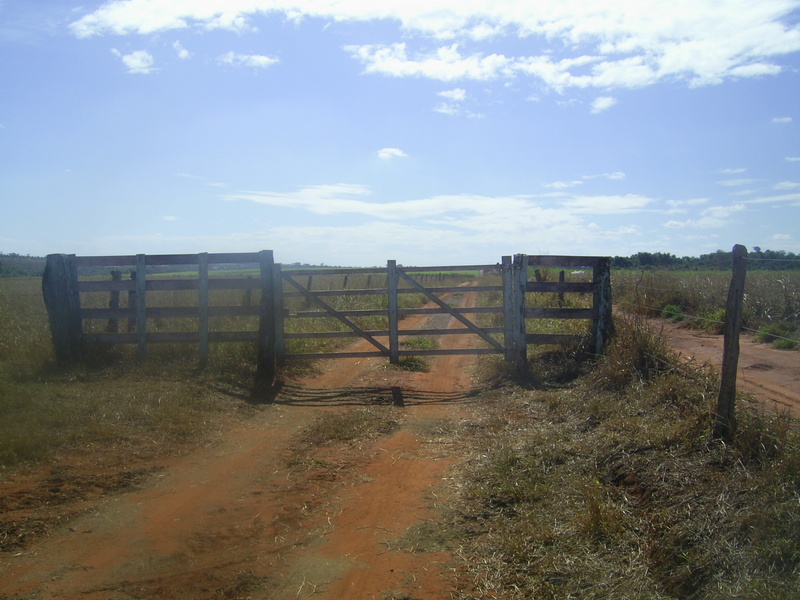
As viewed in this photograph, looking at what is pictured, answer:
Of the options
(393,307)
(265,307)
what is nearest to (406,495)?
(393,307)

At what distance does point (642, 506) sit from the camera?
4.90 metres

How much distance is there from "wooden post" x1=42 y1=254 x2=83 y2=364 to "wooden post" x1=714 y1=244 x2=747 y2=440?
10528mm

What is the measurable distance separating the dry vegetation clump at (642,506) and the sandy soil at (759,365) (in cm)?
121

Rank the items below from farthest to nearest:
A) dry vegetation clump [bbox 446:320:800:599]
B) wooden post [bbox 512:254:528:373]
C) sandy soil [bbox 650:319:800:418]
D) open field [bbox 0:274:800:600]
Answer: wooden post [bbox 512:254:528:373]
sandy soil [bbox 650:319:800:418]
open field [bbox 0:274:800:600]
dry vegetation clump [bbox 446:320:800:599]

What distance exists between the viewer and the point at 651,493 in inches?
197

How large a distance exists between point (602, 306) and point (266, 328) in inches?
244

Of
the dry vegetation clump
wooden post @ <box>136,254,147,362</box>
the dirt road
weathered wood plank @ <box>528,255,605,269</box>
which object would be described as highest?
weathered wood plank @ <box>528,255,605,269</box>

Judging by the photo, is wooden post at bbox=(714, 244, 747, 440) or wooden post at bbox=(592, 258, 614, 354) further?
wooden post at bbox=(592, 258, 614, 354)

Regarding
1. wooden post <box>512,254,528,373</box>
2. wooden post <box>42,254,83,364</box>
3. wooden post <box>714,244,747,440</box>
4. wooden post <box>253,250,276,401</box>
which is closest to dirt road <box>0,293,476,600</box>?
wooden post <box>714,244,747,440</box>

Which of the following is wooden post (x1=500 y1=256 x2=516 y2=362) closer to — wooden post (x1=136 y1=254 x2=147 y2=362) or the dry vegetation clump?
the dry vegetation clump

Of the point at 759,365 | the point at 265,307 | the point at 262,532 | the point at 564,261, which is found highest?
the point at 564,261

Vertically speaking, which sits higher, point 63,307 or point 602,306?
point 602,306

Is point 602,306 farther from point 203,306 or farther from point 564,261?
point 203,306

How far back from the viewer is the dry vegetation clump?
12.6ft
